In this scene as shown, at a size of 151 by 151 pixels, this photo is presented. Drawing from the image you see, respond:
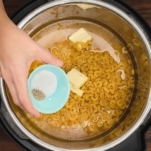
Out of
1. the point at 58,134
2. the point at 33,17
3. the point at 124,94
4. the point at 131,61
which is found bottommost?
the point at 58,134

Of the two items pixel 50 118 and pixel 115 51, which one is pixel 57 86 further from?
pixel 115 51

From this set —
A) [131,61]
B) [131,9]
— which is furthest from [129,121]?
[131,9]

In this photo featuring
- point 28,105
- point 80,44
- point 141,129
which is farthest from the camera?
point 80,44

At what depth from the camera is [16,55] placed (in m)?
0.80

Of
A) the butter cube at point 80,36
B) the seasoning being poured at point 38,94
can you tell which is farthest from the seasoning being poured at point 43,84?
the butter cube at point 80,36

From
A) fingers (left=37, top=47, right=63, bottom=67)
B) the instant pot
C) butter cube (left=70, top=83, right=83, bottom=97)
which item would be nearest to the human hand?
fingers (left=37, top=47, right=63, bottom=67)

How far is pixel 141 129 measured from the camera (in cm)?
98

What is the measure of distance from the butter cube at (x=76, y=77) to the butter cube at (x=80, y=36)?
103 millimetres

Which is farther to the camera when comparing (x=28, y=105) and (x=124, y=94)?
(x=124, y=94)

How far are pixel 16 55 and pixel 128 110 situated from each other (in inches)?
17.8

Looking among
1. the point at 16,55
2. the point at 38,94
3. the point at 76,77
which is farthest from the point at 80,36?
the point at 16,55

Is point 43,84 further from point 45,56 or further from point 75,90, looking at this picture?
point 45,56

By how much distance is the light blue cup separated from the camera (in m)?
1.02

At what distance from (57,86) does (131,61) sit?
0.86 ft
